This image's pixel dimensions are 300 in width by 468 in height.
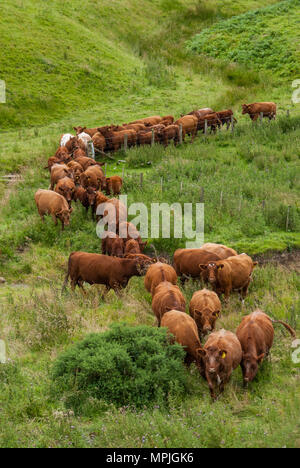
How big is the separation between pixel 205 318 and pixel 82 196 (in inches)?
338

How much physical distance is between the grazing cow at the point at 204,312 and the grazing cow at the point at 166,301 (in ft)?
0.81

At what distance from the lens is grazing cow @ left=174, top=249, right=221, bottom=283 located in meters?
13.1

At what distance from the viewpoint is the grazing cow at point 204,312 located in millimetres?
10383

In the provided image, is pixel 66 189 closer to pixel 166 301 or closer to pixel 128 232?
pixel 128 232

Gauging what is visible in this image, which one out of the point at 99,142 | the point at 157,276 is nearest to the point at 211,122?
the point at 99,142

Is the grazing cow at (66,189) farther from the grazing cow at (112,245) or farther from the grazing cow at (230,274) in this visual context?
the grazing cow at (230,274)

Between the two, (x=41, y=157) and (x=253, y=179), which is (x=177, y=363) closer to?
(x=253, y=179)

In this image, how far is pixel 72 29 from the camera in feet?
117

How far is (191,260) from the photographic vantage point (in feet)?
43.1

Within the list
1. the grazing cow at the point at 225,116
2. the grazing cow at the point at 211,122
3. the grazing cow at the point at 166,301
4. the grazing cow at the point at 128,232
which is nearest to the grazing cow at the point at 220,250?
the grazing cow at the point at 128,232

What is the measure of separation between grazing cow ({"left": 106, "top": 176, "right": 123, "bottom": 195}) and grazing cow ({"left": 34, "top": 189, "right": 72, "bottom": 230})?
7.48 ft

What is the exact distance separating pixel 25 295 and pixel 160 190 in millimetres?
6831
